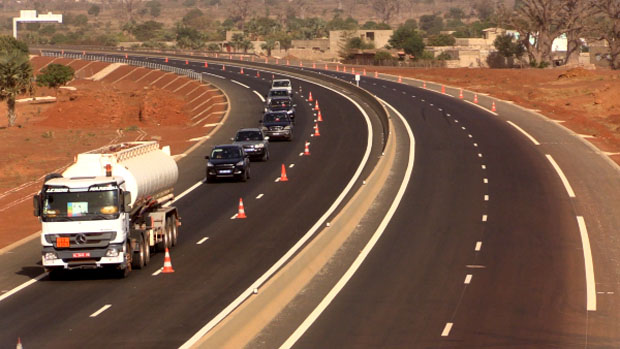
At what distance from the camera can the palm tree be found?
8550cm

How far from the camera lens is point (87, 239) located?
27516mm

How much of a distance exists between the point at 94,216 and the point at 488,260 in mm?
11899

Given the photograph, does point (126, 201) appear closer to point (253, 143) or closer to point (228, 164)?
point (228, 164)

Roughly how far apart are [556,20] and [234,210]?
110 m

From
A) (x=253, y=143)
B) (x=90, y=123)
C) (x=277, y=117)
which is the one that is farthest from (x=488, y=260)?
(x=90, y=123)

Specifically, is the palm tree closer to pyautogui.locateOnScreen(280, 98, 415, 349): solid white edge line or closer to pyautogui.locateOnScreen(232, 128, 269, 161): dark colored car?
pyautogui.locateOnScreen(232, 128, 269, 161): dark colored car

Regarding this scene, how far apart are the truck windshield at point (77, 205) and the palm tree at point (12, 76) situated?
5984 centimetres

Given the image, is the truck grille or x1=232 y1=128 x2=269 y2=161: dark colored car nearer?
the truck grille

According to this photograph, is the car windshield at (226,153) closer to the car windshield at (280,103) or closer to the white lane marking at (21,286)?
the white lane marking at (21,286)

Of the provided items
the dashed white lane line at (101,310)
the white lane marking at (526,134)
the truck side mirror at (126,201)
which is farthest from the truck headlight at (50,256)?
the white lane marking at (526,134)

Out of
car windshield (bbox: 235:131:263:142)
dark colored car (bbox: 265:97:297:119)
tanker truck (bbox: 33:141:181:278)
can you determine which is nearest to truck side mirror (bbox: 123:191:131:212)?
tanker truck (bbox: 33:141:181:278)

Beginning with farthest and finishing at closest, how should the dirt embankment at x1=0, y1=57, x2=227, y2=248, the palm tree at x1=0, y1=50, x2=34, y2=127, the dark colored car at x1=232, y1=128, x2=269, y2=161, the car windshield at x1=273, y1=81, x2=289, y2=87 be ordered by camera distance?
1. the car windshield at x1=273, y1=81, x2=289, y2=87
2. the palm tree at x1=0, y1=50, x2=34, y2=127
3. the dark colored car at x1=232, y1=128, x2=269, y2=161
4. the dirt embankment at x1=0, y1=57, x2=227, y2=248

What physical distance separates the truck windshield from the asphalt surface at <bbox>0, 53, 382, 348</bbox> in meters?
1.98

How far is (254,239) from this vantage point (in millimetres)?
35344
